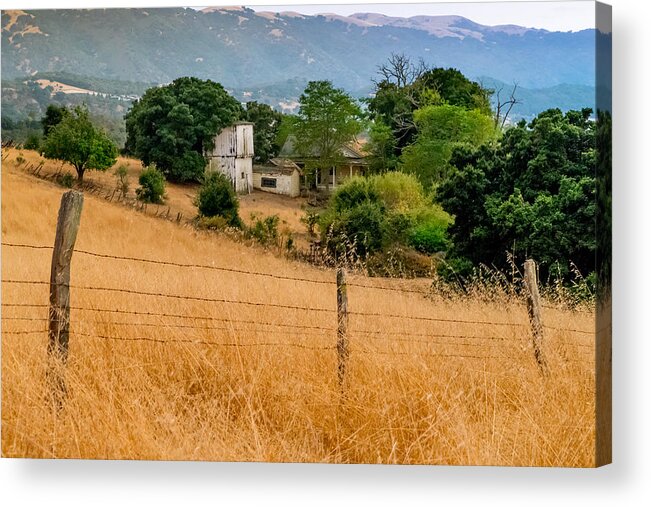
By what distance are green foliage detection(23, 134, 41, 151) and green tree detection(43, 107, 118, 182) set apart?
0.21 feet

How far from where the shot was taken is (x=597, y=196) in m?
6.81

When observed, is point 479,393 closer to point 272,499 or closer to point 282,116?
point 272,499

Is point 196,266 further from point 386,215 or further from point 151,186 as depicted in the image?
point 386,215

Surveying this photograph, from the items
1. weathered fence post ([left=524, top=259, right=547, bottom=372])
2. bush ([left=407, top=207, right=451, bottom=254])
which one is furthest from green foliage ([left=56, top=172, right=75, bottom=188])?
weathered fence post ([left=524, top=259, right=547, bottom=372])

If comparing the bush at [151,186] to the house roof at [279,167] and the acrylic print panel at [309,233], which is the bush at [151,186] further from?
the house roof at [279,167]

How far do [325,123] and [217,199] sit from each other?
0.96 metres

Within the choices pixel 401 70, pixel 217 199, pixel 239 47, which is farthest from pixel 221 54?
pixel 401 70

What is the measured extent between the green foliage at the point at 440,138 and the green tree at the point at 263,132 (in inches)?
36.9

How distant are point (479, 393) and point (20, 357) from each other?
9.94 ft

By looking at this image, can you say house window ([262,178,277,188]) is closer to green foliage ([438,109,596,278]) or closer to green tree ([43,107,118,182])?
green tree ([43,107,118,182])

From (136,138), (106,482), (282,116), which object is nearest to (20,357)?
(106,482)

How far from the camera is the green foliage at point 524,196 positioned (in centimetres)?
714

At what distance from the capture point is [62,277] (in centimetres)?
687

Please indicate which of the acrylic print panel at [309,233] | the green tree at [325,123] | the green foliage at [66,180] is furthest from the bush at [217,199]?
the green foliage at [66,180]
